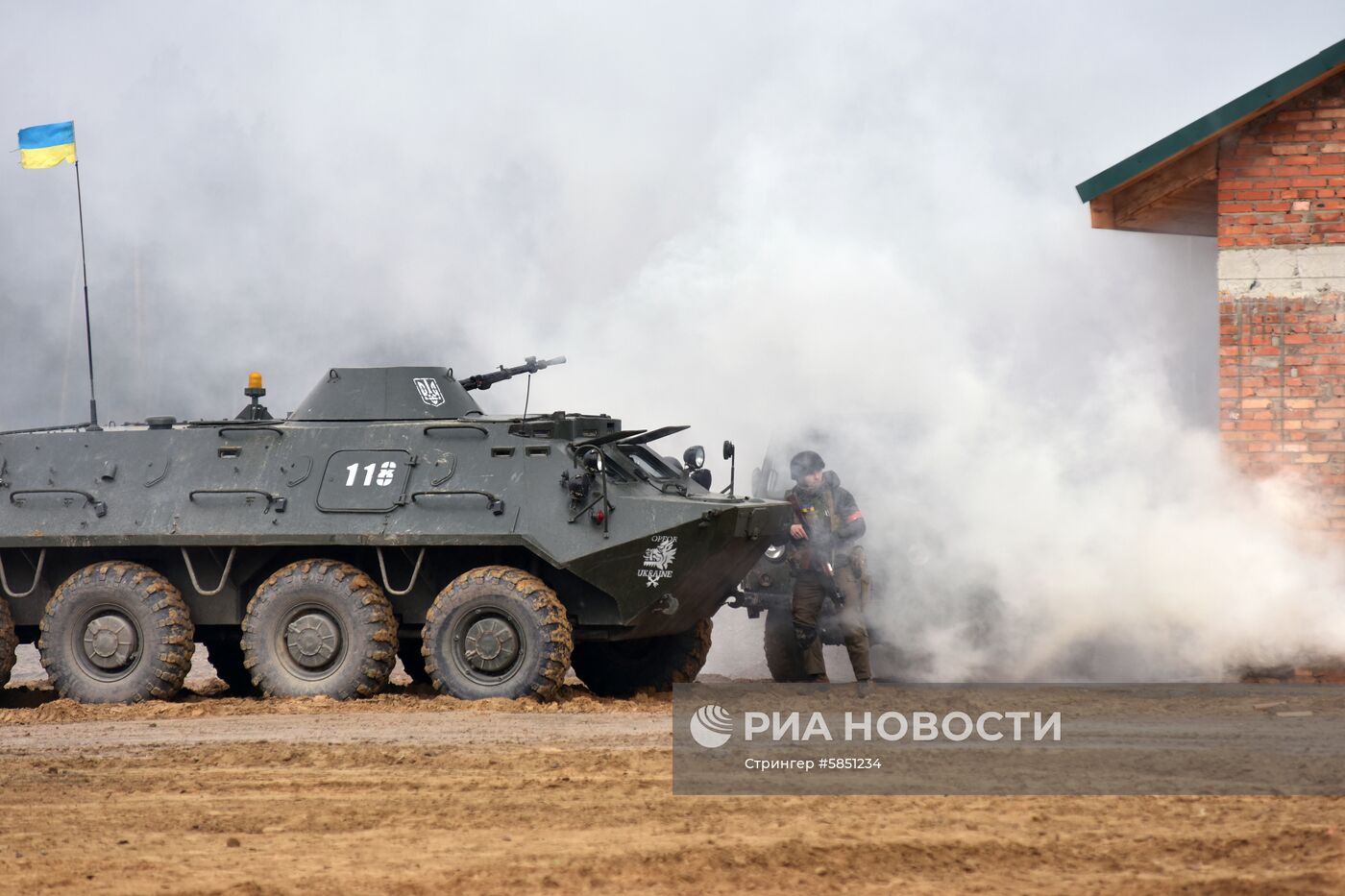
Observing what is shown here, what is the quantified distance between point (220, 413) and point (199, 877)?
62.4ft

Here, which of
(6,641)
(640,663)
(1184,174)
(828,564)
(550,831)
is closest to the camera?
(550,831)

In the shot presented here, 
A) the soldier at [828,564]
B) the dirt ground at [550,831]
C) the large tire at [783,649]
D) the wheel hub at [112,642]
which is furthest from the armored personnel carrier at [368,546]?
the dirt ground at [550,831]

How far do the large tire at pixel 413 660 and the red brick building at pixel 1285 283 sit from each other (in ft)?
20.3

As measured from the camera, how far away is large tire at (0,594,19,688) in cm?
1302

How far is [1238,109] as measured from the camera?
11.9 m

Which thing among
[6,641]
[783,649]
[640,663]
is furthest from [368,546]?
[783,649]

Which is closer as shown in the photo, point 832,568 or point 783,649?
point 832,568

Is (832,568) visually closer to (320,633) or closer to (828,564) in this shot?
(828,564)

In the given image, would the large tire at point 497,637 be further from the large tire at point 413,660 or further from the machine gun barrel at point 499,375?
the machine gun barrel at point 499,375

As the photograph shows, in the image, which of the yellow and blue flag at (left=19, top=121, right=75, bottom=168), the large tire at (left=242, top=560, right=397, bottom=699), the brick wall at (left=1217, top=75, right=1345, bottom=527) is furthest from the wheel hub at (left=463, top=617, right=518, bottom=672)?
the yellow and blue flag at (left=19, top=121, right=75, bottom=168)

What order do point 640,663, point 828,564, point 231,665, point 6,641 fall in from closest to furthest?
point 828,564 < point 6,641 < point 640,663 < point 231,665

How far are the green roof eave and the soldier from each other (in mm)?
3227

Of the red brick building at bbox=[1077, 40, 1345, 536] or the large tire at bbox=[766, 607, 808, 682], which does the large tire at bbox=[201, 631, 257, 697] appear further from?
the red brick building at bbox=[1077, 40, 1345, 536]

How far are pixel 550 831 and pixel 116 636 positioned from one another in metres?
6.15
